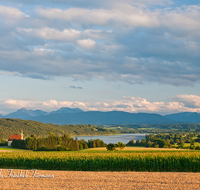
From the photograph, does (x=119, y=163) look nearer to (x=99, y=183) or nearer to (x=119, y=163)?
(x=119, y=163)

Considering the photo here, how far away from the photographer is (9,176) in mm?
25375

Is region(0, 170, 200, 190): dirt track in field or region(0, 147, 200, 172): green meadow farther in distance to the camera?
region(0, 147, 200, 172): green meadow

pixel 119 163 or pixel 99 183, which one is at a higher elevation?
pixel 99 183

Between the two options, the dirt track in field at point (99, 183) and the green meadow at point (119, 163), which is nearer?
the dirt track in field at point (99, 183)

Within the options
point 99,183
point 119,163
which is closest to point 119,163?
point 119,163

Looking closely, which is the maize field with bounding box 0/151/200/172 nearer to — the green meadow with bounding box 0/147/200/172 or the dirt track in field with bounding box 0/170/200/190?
the green meadow with bounding box 0/147/200/172

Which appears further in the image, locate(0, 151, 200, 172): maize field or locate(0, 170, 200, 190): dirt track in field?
locate(0, 151, 200, 172): maize field

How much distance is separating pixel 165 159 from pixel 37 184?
18163 mm

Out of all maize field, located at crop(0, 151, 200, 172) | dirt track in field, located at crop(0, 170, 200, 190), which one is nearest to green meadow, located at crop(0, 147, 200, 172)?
maize field, located at crop(0, 151, 200, 172)

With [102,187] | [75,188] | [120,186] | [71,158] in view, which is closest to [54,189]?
[75,188]

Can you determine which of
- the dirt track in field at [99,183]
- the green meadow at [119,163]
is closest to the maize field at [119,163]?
the green meadow at [119,163]

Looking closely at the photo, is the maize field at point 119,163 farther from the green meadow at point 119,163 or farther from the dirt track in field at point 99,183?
the dirt track in field at point 99,183

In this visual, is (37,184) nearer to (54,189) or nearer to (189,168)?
(54,189)

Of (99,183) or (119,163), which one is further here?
(119,163)
